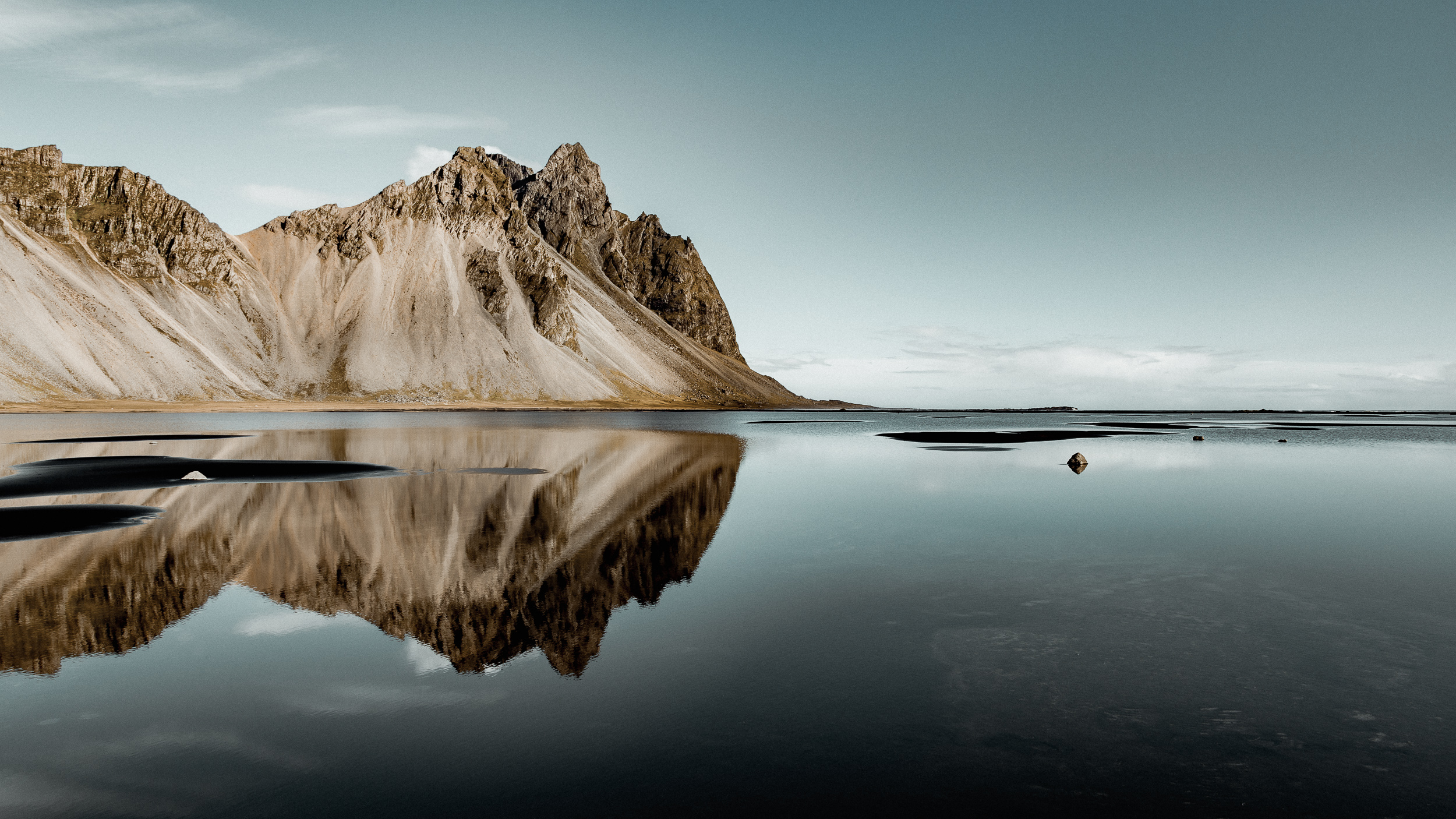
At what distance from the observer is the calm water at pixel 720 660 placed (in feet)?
25.1

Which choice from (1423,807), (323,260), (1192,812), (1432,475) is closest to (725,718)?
(1192,812)

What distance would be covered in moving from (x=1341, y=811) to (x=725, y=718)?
6.09 metres

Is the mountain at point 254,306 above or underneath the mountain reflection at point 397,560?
above

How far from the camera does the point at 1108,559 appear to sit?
62.6 ft

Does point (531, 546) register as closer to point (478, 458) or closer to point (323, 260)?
point (478, 458)

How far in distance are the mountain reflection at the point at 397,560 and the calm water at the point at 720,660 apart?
12 centimetres

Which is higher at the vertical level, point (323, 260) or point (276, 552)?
point (323, 260)

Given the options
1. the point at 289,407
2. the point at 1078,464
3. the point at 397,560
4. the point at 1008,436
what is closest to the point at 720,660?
the point at 397,560

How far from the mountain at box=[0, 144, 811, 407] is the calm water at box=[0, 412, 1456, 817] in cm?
13025

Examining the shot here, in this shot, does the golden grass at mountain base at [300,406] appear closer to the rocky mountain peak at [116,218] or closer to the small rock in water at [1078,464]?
the rocky mountain peak at [116,218]

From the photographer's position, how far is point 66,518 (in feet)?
75.7

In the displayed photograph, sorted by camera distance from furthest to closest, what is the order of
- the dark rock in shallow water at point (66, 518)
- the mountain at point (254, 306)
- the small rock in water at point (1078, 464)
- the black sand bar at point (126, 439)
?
the mountain at point (254, 306), the black sand bar at point (126, 439), the small rock in water at point (1078, 464), the dark rock in shallow water at point (66, 518)

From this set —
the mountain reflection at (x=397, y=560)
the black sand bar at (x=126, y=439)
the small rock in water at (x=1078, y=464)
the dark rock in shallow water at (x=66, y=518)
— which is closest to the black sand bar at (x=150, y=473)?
the mountain reflection at (x=397, y=560)

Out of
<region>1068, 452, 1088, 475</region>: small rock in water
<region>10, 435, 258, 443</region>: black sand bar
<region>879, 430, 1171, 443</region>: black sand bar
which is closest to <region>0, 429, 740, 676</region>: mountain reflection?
<region>1068, 452, 1088, 475</region>: small rock in water
